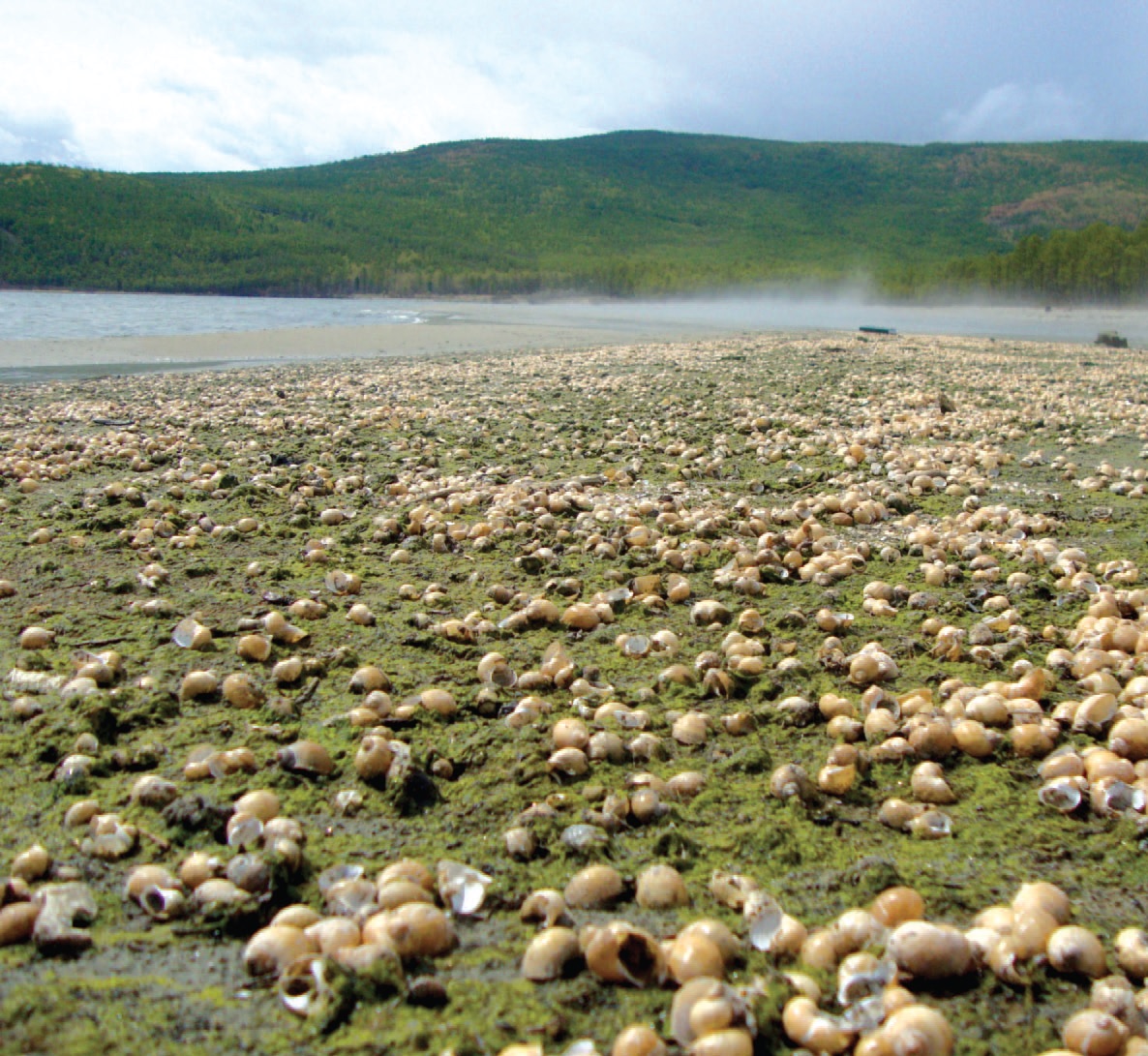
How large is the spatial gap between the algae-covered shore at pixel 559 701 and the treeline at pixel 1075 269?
183 feet

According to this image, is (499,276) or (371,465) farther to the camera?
(499,276)

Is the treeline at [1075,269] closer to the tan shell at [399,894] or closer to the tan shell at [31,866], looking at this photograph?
the tan shell at [399,894]

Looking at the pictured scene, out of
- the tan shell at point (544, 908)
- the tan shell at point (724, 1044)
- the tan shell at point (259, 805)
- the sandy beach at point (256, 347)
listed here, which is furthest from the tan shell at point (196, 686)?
the sandy beach at point (256, 347)

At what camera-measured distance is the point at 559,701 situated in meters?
2.98

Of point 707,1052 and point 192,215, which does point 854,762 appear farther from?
point 192,215

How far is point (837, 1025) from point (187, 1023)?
3.99ft

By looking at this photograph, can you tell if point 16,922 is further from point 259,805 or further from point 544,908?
point 544,908

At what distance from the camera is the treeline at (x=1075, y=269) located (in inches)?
2035

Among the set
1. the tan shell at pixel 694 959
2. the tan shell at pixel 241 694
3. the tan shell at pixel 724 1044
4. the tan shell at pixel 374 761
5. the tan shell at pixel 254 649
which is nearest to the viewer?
the tan shell at pixel 724 1044

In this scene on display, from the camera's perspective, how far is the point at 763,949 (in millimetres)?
1780

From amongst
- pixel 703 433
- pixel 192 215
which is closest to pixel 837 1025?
pixel 703 433

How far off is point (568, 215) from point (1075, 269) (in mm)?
99072

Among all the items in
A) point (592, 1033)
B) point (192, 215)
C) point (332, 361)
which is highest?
point (192, 215)

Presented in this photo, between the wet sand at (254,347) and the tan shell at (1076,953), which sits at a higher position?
the wet sand at (254,347)
